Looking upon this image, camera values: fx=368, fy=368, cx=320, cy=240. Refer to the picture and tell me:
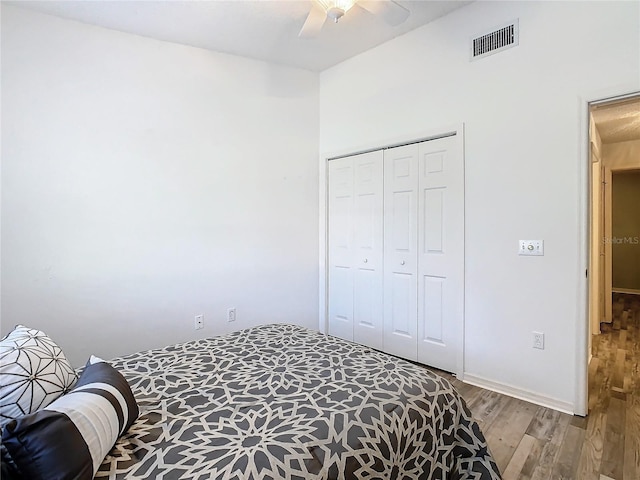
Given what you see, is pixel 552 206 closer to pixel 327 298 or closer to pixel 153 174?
pixel 327 298

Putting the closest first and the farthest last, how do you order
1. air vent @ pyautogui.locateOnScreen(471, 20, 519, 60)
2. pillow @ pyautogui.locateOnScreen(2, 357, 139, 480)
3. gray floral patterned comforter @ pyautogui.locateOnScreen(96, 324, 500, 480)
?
pillow @ pyautogui.locateOnScreen(2, 357, 139, 480)
gray floral patterned comforter @ pyautogui.locateOnScreen(96, 324, 500, 480)
air vent @ pyautogui.locateOnScreen(471, 20, 519, 60)

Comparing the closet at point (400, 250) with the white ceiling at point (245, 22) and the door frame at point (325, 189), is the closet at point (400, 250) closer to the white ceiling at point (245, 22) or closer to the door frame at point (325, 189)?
the door frame at point (325, 189)

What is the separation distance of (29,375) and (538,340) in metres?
2.69

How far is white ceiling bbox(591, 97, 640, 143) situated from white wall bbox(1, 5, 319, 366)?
2.72m

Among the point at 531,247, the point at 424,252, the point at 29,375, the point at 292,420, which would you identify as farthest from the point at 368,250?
the point at 29,375

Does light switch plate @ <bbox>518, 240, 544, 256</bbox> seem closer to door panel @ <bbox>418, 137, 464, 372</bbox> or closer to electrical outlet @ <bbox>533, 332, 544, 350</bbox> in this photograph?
door panel @ <bbox>418, 137, 464, 372</bbox>

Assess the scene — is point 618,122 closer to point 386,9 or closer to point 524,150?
point 524,150

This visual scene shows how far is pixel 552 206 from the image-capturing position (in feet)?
7.75

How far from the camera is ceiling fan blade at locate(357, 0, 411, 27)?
7.12 ft

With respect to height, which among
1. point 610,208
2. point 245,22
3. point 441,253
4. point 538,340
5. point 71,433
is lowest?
point 538,340

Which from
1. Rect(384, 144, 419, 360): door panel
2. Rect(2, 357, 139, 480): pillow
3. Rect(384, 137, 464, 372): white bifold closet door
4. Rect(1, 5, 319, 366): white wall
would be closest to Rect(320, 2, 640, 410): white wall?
Rect(384, 137, 464, 372): white bifold closet door

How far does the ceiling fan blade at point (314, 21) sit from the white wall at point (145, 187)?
123 cm

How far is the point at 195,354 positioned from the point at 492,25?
2.89 m

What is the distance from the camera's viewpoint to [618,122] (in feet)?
12.2
